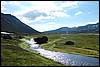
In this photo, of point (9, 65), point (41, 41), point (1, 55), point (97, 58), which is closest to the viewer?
point (9, 65)

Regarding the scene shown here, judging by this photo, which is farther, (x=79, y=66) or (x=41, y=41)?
(x=41, y=41)

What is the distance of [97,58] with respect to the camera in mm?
88625

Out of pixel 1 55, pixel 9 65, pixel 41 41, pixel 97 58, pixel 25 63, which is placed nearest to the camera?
pixel 9 65

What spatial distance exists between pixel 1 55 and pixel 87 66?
100 ft

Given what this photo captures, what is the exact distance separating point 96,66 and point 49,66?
1618 cm

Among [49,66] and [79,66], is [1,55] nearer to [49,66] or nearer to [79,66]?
[49,66]

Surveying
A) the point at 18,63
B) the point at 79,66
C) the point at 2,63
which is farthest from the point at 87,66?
the point at 2,63

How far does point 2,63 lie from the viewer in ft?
215

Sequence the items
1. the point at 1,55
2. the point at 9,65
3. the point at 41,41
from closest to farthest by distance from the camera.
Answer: the point at 9,65 < the point at 1,55 < the point at 41,41

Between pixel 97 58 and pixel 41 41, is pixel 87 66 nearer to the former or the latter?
pixel 97 58

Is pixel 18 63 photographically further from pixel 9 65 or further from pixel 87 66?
pixel 87 66

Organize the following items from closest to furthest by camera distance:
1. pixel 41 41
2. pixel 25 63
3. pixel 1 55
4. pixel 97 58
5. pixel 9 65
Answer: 1. pixel 9 65
2. pixel 25 63
3. pixel 1 55
4. pixel 97 58
5. pixel 41 41

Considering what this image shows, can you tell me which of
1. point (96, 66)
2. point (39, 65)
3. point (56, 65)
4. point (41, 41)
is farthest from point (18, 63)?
point (41, 41)

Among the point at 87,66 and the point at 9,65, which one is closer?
the point at 9,65
